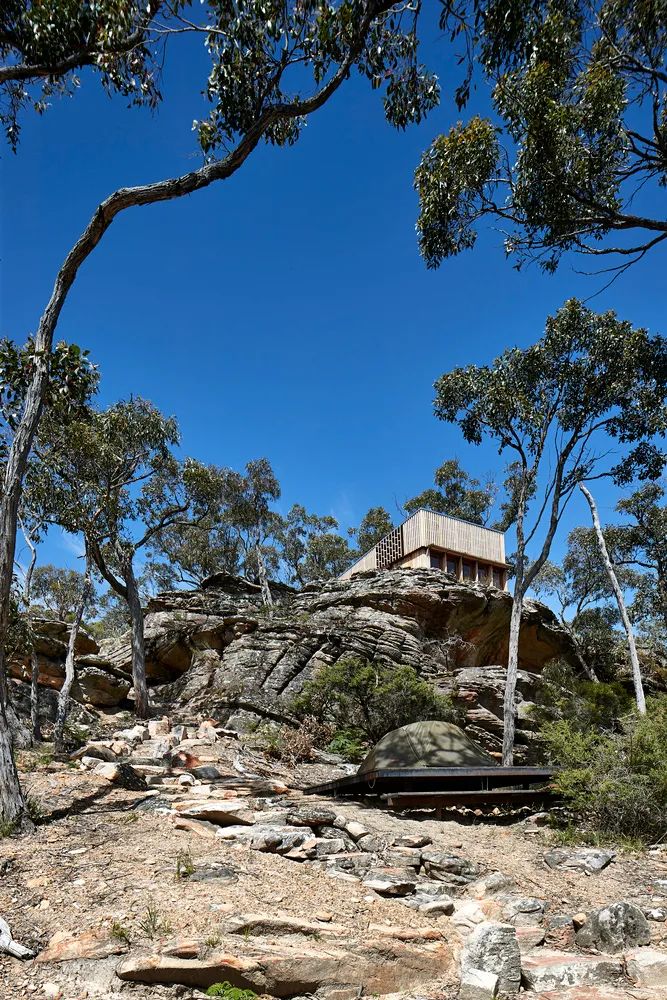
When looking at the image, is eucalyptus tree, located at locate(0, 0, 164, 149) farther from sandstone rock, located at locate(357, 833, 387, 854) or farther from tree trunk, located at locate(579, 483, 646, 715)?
tree trunk, located at locate(579, 483, 646, 715)

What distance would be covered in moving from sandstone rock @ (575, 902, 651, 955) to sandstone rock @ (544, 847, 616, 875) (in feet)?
7.01

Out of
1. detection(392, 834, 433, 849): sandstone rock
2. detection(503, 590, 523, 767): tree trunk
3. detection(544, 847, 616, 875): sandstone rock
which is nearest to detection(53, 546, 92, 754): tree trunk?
detection(392, 834, 433, 849): sandstone rock

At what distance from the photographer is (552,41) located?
8.82m

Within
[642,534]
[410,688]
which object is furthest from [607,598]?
[410,688]

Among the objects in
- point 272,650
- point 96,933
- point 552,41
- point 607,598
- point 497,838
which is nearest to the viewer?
point 96,933

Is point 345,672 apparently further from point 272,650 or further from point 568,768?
point 568,768

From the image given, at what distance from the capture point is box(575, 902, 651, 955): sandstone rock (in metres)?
4.71

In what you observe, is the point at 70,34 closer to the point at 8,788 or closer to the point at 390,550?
the point at 8,788

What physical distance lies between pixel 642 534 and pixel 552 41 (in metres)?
23.8

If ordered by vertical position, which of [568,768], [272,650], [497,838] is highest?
[272,650]

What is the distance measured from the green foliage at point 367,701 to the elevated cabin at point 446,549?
898 cm

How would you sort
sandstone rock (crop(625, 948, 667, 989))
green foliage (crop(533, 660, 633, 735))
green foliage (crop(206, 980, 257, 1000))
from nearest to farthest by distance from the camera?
green foliage (crop(206, 980, 257, 1000))
sandstone rock (crop(625, 948, 667, 989))
green foliage (crop(533, 660, 633, 735))

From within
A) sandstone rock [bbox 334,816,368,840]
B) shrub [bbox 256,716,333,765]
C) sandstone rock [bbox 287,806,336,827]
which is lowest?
sandstone rock [bbox 334,816,368,840]

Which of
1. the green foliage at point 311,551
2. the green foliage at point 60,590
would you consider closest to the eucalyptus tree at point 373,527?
the green foliage at point 311,551
